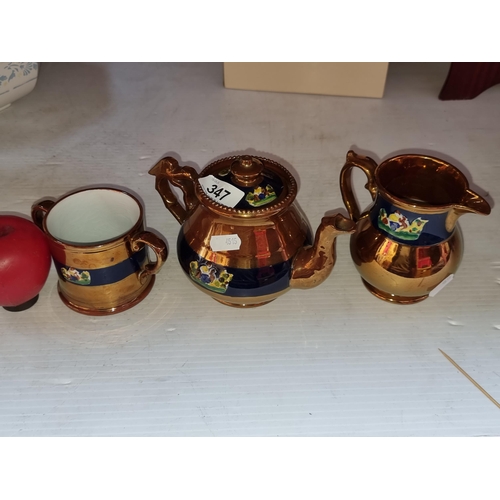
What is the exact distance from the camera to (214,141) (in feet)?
3.35

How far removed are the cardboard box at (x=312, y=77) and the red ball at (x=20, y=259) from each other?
0.67 meters

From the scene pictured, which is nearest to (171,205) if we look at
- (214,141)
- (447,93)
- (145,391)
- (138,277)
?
(138,277)

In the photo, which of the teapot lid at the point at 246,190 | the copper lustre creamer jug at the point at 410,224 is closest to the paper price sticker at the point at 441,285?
the copper lustre creamer jug at the point at 410,224

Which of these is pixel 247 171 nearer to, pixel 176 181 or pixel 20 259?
pixel 176 181

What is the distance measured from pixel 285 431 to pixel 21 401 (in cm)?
30

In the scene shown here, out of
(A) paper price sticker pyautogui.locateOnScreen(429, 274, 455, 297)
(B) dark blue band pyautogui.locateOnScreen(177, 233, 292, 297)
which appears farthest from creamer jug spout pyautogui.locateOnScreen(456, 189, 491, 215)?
(B) dark blue band pyautogui.locateOnScreen(177, 233, 292, 297)

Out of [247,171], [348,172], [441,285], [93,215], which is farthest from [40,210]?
[441,285]

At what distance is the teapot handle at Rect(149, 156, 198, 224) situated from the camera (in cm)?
65

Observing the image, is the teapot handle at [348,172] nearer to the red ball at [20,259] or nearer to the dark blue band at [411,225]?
the dark blue band at [411,225]

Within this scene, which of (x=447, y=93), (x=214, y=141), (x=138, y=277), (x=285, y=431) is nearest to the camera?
(x=285, y=431)

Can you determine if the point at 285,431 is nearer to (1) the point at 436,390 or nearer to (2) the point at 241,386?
(2) the point at 241,386

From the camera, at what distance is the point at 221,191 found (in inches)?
23.5

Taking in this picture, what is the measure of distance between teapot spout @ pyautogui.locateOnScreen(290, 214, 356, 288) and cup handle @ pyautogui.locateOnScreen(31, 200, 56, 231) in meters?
0.32

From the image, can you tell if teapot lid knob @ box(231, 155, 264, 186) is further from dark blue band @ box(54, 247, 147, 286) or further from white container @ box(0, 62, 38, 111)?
white container @ box(0, 62, 38, 111)
